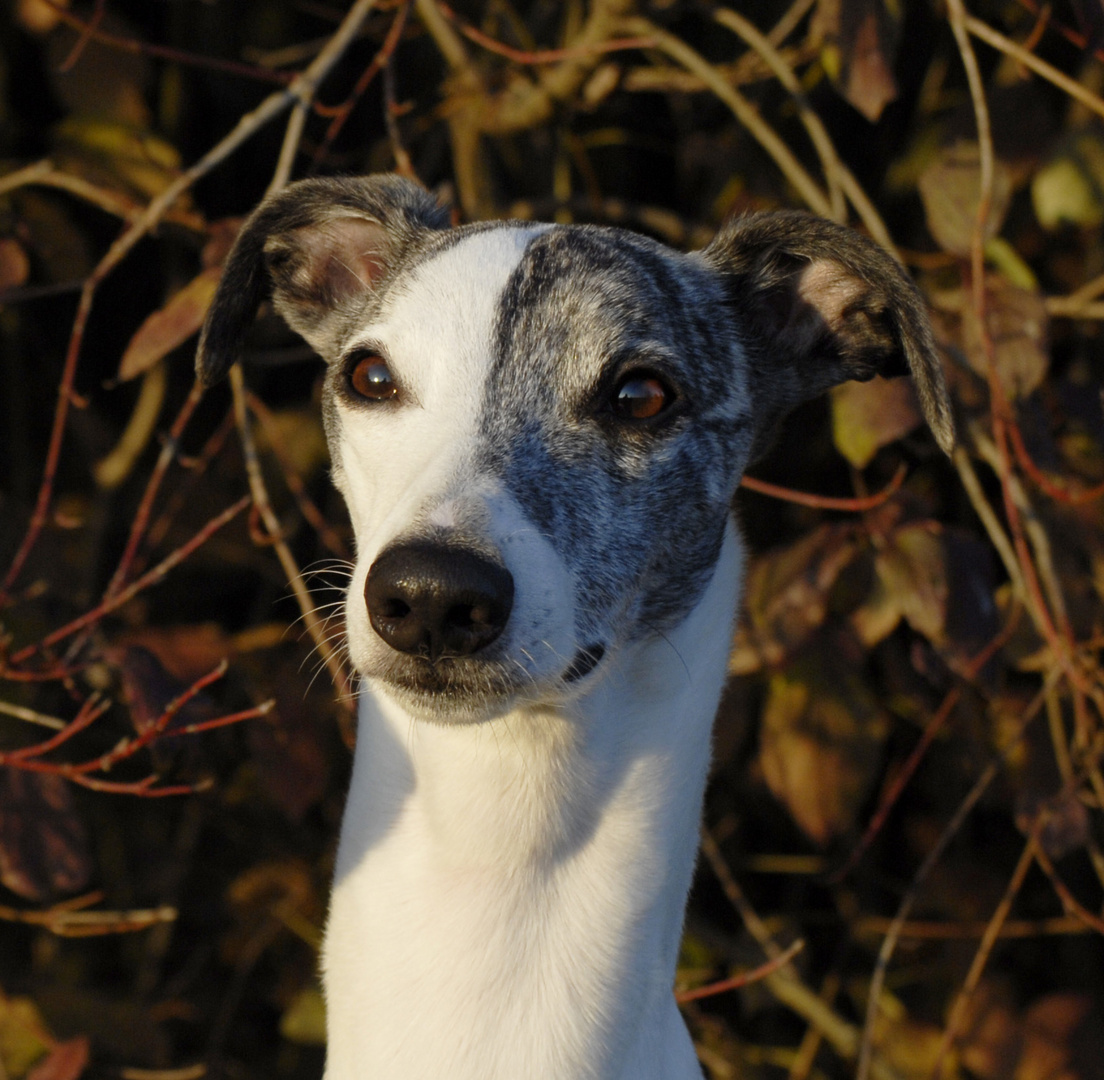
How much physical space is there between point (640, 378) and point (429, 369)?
36 cm

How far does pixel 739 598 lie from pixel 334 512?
1.68m

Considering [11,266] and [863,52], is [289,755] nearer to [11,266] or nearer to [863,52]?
[11,266]

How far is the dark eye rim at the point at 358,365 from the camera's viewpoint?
2.00 meters

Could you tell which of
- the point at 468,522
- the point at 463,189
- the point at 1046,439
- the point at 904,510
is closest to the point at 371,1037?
the point at 468,522

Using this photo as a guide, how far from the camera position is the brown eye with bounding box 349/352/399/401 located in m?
2.01

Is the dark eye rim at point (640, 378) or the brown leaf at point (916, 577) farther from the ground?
the dark eye rim at point (640, 378)

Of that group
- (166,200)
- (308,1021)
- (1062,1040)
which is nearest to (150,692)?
(166,200)

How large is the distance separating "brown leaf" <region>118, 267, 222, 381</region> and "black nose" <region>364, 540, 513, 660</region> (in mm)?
1010

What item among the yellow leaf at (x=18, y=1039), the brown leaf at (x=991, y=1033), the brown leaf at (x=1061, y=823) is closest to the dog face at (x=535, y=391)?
the brown leaf at (x=1061, y=823)

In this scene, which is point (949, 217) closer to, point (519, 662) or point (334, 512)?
point (519, 662)

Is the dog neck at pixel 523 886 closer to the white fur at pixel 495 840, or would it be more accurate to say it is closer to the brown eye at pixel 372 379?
the white fur at pixel 495 840

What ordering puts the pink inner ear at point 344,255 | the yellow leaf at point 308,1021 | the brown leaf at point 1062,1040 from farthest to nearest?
the yellow leaf at point 308,1021, the brown leaf at point 1062,1040, the pink inner ear at point 344,255

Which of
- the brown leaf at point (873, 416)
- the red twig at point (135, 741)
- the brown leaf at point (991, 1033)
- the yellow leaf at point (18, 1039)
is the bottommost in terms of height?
the brown leaf at point (991, 1033)

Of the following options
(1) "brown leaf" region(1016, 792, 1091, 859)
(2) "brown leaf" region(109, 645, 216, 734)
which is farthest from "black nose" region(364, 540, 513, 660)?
(1) "brown leaf" region(1016, 792, 1091, 859)
